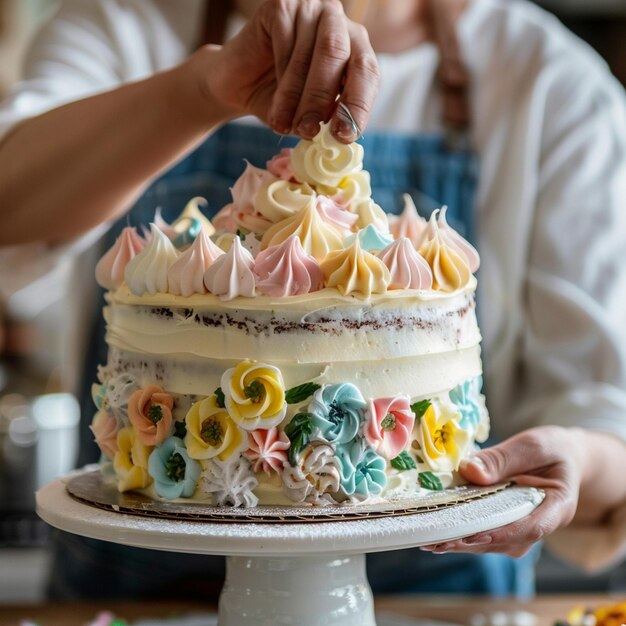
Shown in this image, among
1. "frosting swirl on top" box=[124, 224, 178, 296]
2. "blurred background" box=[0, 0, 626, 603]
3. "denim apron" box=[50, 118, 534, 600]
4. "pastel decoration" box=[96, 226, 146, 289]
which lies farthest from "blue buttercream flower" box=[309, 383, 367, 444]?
"blurred background" box=[0, 0, 626, 603]

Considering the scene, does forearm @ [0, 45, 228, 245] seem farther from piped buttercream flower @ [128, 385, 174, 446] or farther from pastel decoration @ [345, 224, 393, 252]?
piped buttercream flower @ [128, 385, 174, 446]

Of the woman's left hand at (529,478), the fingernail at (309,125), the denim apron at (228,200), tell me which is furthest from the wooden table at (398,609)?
the fingernail at (309,125)

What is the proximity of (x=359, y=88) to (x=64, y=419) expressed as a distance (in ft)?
8.19

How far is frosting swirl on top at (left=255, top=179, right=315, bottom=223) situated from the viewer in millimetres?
1033

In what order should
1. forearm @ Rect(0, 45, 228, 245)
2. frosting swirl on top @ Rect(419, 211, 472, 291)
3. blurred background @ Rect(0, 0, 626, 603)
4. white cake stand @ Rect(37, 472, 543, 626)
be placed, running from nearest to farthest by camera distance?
1. white cake stand @ Rect(37, 472, 543, 626)
2. frosting swirl on top @ Rect(419, 211, 472, 291)
3. forearm @ Rect(0, 45, 228, 245)
4. blurred background @ Rect(0, 0, 626, 603)

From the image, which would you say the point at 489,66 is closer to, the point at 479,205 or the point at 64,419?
the point at 479,205

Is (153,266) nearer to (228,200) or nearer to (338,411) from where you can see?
(338,411)

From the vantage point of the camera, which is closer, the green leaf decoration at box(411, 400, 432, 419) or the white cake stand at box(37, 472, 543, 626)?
the white cake stand at box(37, 472, 543, 626)

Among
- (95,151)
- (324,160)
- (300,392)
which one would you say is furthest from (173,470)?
(95,151)

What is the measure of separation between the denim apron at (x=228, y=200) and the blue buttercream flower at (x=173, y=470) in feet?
2.25

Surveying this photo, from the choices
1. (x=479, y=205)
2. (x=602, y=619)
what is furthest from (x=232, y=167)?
(x=602, y=619)

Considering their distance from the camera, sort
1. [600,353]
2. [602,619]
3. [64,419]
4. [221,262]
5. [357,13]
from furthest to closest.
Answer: [64,419] → [357,13] → [600,353] → [602,619] → [221,262]

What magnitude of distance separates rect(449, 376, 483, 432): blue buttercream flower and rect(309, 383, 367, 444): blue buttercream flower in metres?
0.14

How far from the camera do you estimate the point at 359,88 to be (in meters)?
0.95
